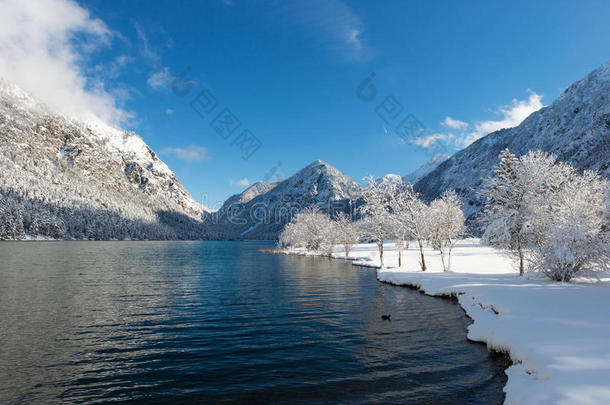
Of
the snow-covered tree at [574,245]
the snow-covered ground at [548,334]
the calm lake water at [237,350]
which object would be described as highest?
the snow-covered tree at [574,245]

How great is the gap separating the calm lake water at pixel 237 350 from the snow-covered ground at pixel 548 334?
3.51ft

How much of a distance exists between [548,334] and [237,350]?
1469 cm

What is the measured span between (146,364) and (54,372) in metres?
3.37

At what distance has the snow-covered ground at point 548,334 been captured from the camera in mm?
9117

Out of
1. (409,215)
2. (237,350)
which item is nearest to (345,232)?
(409,215)

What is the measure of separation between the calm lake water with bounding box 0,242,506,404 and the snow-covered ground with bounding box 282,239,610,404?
107 cm

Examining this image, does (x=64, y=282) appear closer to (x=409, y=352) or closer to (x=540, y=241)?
(x=409, y=352)

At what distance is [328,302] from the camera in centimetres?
2697

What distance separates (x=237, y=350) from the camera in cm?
1536

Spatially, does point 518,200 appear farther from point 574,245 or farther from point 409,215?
point 409,215

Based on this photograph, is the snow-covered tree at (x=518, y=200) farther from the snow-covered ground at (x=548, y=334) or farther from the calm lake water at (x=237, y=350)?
the calm lake water at (x=237, y=350)

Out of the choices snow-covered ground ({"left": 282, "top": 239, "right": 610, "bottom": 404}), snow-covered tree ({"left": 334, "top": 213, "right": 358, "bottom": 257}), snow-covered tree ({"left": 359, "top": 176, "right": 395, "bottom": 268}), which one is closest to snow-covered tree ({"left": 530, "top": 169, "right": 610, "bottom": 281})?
snow-covered ground ({"left": 282, "top": 239, "right": 610, "bottom": 404})

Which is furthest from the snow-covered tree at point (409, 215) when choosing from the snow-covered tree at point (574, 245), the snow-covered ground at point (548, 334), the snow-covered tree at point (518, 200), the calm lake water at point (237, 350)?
the calm lake water at point (237, 350)

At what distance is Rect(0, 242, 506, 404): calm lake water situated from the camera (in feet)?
35.7
